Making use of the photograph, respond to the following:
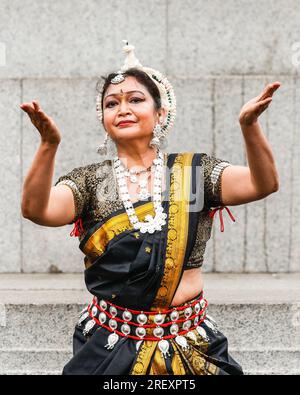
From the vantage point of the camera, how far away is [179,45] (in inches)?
209

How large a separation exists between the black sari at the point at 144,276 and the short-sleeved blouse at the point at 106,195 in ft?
0.17

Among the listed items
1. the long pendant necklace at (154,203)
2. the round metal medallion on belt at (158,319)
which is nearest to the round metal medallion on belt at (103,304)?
the round metal medallion on belt at (158,319)

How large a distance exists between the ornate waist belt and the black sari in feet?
0.07

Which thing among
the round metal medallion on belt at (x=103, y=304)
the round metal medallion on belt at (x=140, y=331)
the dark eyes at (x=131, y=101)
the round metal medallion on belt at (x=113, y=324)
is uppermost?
the dark eyes at (x=131, y=101)

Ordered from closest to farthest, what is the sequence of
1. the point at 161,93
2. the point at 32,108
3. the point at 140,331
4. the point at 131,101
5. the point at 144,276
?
the point at 32,108 < the point at 144,276 < the point at 140,331 < the point at 131,101 < the point at 161,93

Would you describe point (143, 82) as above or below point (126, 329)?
above

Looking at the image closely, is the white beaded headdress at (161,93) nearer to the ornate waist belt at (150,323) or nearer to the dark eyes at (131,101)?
the dark eyes at (131,101)

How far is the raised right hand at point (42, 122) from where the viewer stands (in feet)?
7.79

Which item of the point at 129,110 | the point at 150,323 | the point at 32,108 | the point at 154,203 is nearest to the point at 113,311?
the point at 150,323

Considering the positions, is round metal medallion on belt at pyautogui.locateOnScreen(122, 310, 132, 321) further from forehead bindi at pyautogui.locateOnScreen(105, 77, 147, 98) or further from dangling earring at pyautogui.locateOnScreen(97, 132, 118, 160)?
forehead bindi at pyautogui.locateOnScreen(105, 77, 147, 98)

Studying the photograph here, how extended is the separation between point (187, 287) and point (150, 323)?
0.23 meters

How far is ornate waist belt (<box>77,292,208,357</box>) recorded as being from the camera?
2818mm

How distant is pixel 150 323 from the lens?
282 cm

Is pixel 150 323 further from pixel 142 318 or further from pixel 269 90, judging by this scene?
pixel 269 90
